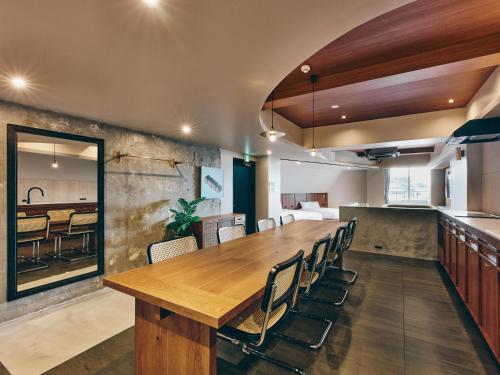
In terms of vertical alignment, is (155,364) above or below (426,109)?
below

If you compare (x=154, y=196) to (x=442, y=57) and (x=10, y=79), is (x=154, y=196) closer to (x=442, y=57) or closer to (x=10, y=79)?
(x=10, y=79)

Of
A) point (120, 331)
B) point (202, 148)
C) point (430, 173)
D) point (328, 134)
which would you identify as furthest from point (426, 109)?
point (430, 173)

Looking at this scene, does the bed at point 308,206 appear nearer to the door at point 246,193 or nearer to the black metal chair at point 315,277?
the door at point 246,193

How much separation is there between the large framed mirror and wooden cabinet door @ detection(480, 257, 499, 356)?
13.4 ft

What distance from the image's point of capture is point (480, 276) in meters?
2.18

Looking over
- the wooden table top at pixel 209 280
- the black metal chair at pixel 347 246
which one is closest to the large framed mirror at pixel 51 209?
the wooden table top at pixel 209 280

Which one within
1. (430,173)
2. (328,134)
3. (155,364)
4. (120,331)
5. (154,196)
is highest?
(328,134)

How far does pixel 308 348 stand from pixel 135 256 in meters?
2.80

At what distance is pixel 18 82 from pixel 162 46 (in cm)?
146

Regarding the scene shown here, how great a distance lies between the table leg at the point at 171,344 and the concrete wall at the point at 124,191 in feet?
6.47

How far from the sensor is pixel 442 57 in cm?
214

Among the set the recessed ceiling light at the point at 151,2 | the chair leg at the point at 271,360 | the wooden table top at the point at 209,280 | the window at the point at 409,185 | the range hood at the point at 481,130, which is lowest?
the chair leg at the point at 271,360

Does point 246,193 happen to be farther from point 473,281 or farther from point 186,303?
point 186,303

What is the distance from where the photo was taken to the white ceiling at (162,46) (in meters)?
1.23
